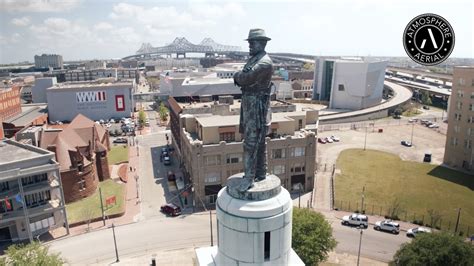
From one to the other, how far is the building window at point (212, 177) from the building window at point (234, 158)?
291 centimetres

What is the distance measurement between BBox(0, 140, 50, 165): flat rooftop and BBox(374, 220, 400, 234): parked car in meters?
48.1

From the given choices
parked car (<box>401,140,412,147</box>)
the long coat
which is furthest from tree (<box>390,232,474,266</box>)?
parked car (<box>401,140,412,147</box>)

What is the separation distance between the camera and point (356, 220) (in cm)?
4944

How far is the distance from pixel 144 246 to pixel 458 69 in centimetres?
6748

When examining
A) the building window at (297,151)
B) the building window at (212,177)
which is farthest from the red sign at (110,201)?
the building window at (297,151)

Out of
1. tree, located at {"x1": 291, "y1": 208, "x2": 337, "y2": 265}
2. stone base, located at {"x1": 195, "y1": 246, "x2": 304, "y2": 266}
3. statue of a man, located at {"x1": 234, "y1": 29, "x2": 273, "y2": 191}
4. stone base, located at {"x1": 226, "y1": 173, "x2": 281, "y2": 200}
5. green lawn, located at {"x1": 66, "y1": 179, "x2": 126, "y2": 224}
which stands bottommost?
green lawn, located at {"x1": 66, "y1": 179, "x2": 126, "y2": 224}

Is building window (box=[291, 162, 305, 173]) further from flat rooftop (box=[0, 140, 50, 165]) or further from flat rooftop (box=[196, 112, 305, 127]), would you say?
flat rooftop (box=[0, 140, 50, 165])

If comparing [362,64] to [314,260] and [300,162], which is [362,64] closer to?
[300,162]

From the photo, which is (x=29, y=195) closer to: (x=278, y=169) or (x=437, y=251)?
(x=278, y=169)

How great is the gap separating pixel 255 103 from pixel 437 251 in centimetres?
2337

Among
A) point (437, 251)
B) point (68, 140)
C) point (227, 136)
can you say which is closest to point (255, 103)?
point (437, 251)

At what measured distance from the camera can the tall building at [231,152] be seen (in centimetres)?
5562

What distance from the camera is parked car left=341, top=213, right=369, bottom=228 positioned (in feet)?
161

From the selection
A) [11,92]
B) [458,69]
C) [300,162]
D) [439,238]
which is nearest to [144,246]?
[300,162]
